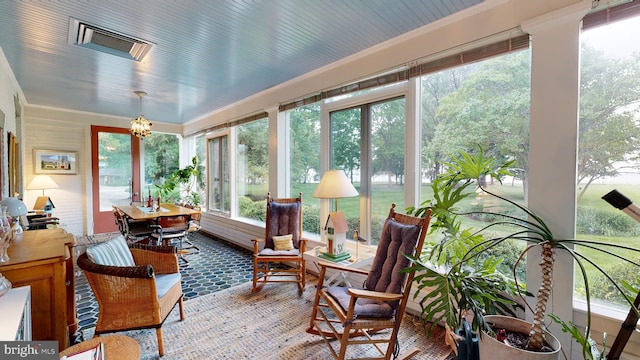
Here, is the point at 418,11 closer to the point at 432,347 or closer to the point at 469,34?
the point at 469,34

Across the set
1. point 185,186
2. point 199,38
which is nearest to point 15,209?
point 199,38

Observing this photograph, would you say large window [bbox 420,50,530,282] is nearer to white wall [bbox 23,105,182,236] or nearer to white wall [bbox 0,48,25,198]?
white wall [bbox 0,48,25,198]

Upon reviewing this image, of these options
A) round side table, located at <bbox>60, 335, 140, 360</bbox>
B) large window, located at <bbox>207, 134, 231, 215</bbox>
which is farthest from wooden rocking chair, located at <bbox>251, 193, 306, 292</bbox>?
→ large window, located at <bbox>207, 134, 231, 215</bbox>

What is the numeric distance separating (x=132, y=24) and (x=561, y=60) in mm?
3345

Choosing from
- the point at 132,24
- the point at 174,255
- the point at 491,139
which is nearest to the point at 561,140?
the point at 491,139

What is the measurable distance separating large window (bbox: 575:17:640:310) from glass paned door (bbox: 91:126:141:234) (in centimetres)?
744

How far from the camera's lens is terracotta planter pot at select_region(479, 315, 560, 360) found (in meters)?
1.37

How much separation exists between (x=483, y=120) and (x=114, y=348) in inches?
112

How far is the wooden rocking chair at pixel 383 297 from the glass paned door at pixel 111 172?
578cm

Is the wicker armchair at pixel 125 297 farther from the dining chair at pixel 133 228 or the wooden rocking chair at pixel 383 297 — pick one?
the dining chair at pixel 133 228

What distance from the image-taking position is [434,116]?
2598mm

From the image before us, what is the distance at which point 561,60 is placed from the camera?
1.82 metres

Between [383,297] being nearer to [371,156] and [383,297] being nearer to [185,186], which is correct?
[371,156]

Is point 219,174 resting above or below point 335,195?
above
